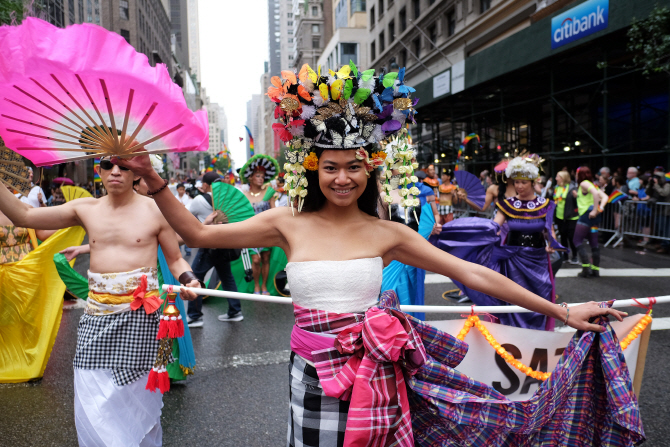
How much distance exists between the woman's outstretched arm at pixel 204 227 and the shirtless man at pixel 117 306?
642mm

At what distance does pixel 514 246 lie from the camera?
5.54m

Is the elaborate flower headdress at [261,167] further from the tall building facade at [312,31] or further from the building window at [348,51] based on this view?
the tall building facade at [312,31]

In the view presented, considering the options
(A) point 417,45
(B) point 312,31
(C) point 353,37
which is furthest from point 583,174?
(B) point 312,31

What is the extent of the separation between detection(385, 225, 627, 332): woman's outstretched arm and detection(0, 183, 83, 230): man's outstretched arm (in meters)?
2.03

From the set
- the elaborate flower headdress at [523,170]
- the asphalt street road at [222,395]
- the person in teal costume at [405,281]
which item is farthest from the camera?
the elaborate flower headdress at [523,170]

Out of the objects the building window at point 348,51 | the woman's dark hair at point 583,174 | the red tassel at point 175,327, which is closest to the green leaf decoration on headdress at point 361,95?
the red tassel at point 175,327

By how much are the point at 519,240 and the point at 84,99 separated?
4.83m

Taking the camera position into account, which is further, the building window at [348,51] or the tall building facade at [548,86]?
the building window at [348,51]

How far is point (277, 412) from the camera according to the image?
3.91 metres

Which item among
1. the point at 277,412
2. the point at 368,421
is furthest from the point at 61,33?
the point at 277,412

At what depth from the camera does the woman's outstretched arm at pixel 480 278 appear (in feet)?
7.39

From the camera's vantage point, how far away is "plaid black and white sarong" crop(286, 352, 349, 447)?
2.05m

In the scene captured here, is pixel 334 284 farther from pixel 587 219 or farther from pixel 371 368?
pixel 587 219

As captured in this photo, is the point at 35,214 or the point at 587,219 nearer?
the point at 35,214
